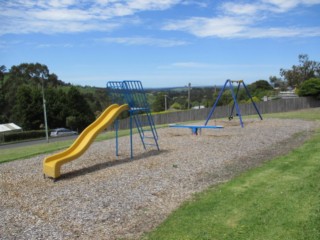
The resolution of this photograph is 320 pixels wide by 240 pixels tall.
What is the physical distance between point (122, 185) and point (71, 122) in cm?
5875

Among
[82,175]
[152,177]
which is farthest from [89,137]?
[152,177]

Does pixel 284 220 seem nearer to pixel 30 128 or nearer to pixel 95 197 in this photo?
pixel 95 197

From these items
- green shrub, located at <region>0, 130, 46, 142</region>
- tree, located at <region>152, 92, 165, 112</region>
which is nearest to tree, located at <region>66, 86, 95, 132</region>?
green shrub, located at <region>0, 130, 46, 142</region>

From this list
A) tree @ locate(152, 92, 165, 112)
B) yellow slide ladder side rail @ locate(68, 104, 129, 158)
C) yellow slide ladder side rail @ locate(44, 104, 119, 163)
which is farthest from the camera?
tree @ locate(152, 92, 165, 112)

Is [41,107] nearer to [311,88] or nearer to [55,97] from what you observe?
[55,97]

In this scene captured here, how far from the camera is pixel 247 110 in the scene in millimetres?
35719

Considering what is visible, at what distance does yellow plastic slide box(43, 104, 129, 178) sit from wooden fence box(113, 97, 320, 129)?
24.8 meters

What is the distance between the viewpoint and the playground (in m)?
6.03

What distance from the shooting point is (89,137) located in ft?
34.9

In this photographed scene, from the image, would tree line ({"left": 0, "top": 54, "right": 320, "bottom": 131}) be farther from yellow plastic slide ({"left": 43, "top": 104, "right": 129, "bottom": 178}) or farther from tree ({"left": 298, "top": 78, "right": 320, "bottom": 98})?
yellow plastic slide ({"left": 43, "top": 104, "right": 129, "bottom": 178})

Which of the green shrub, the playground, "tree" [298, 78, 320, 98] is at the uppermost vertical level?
"tree" [298, 78, 320, 98]

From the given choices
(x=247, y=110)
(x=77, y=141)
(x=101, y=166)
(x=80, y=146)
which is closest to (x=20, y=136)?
(x=247, y=110)

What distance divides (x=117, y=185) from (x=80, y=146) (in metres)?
2.76

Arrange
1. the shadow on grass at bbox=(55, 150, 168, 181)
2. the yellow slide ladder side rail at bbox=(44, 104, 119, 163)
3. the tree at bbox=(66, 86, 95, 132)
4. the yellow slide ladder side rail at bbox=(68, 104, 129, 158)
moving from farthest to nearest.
A: the tree at bbox=(66, 86, 95, 132)
the yellow slide ladder side rail at bbox=(68, 104, 129, 158)
the yellow slide ladder side rail at bbox=(44, 104, 119, 163)
the shadow on grass at bbox=(55, 150, 168, 181)
